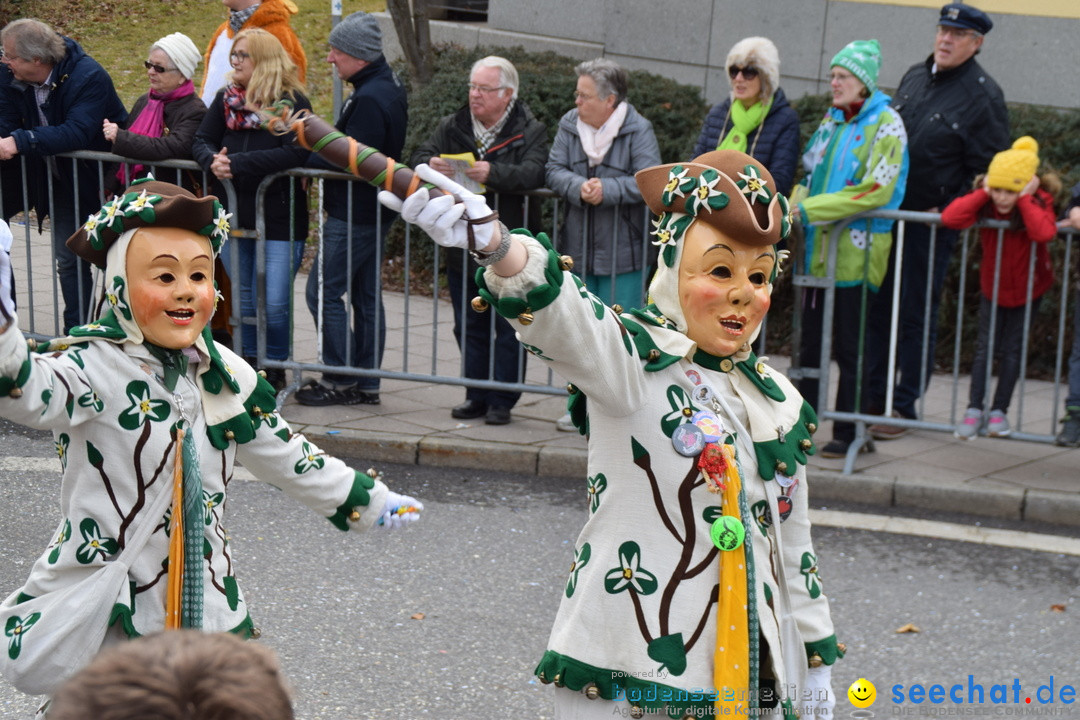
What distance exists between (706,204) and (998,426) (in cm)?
428

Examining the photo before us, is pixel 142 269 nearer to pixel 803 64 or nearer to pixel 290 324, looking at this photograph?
pixel 290 324

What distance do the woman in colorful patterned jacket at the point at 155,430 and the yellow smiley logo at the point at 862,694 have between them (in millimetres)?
1834

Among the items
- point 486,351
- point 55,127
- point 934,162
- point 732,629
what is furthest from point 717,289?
point 55,127

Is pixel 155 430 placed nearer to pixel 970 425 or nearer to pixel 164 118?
pixel 970 425

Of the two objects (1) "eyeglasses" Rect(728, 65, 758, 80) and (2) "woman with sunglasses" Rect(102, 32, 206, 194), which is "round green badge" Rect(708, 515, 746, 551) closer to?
(1) "eyeglasses" Rect(728, 65, 758, 80)

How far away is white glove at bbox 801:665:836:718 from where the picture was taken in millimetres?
3188

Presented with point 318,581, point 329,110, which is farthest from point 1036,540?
point 329,110

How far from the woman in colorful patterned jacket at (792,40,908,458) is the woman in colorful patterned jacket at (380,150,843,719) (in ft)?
12.4

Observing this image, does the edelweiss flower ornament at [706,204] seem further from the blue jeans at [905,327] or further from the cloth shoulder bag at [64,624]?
the blue jeans at [905,327]

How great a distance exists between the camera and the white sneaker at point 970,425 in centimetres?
683

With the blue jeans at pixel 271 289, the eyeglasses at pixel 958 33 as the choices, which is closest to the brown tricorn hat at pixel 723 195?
the eyeglasses at pixel 958 33

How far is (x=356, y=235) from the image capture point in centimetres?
755

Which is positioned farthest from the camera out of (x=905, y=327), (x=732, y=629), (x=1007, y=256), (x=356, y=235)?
(x=356, y=235)

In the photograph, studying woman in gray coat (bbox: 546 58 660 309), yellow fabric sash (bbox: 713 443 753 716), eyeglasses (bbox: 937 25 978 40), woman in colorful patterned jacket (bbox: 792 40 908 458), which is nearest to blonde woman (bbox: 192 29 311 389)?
woman in gray coat (bbox: 546 58 660 309)
